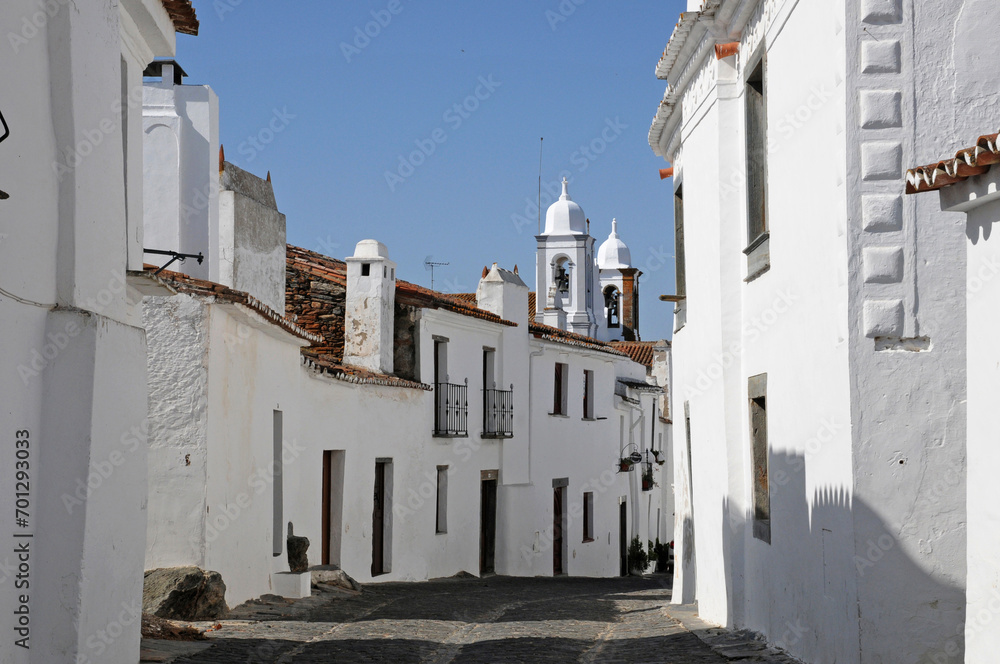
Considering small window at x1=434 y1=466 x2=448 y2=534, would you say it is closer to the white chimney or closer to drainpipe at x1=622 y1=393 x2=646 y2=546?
the white chimney

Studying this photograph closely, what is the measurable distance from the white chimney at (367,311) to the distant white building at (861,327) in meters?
11.8

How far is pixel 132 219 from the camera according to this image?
9.16 meters

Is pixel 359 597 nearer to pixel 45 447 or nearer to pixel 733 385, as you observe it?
pixel 733 385

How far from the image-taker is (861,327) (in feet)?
23.9

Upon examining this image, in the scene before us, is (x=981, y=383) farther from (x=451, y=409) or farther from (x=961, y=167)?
(x=451, y=409)

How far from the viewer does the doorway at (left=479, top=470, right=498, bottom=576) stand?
2539cm

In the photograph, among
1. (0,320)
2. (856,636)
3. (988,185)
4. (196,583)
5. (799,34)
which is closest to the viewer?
(988,185)

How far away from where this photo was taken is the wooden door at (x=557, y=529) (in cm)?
2848

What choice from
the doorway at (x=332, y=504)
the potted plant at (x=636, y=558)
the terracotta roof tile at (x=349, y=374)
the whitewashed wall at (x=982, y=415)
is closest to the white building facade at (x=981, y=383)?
the whitewashed wall at (x=982, y=415)

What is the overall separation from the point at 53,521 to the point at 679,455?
9.86 m

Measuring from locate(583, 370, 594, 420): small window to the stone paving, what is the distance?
14.5 metres

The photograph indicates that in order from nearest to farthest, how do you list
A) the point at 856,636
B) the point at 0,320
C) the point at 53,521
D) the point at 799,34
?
the point at 0,320 → the point at 53,521 → the point at 856,636 → the point at 799,34

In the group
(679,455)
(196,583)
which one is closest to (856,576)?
(196,583)

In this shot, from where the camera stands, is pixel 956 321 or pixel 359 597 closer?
pixel 956 321
